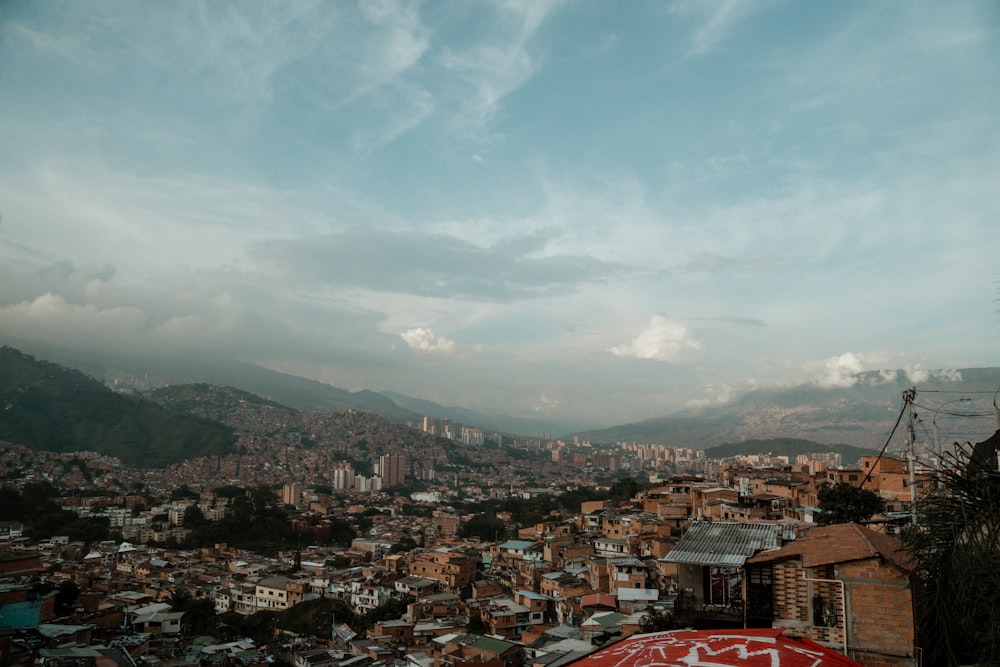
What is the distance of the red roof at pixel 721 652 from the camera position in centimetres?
227

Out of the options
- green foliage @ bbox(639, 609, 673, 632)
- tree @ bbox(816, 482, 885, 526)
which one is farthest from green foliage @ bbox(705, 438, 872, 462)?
green foliage @ bbox(639, 609, 673, 632)

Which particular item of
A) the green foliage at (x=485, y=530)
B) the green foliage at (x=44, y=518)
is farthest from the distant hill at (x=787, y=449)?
the green foliage at (x=44, y=518)

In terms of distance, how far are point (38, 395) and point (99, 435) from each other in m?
11.2

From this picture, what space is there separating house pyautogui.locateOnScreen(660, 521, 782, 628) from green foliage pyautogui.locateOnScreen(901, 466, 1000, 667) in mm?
2884

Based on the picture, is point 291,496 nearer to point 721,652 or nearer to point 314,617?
point 314,617

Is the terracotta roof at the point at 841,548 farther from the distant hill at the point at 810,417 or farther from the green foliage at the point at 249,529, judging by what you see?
the distant hill at the point at 810,417

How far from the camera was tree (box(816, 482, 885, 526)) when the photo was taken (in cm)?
1512

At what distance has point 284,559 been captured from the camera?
104 ft

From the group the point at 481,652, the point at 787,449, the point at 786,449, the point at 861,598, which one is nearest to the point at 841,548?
the point at 861,598

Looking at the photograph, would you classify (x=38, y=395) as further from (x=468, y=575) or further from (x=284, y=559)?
(x=468, y=575)

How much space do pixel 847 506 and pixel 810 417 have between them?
127 metres

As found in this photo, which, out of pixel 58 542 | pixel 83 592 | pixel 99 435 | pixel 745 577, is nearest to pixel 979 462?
pixel 745 577

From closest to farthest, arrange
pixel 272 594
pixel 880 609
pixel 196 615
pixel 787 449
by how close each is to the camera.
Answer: pixel 880 609 → pixel 196 615 → pixel 272 594 → pixel 787 449

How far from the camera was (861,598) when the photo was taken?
13.6 ft
